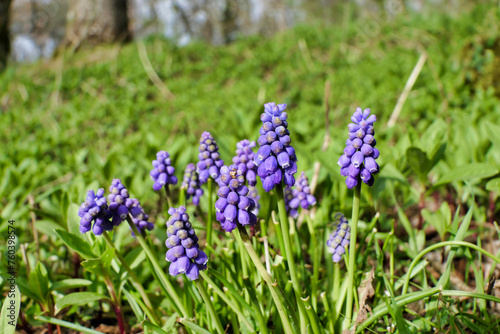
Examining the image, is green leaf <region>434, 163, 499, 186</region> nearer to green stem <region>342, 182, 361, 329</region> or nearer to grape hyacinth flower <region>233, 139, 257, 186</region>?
green stem <region>342, 182, 361, 329</region>

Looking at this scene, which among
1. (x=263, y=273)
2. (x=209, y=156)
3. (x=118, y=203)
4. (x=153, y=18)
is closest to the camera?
(x=263, y=273)

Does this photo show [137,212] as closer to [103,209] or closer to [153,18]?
[103,209]

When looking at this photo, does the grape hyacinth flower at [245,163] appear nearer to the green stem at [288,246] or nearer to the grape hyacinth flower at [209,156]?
the grape hyacinth flower at [209,156]

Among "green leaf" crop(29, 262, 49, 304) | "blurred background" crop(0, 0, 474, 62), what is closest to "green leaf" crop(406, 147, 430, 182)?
"green leaf" crop(29, 262, 49, 304)

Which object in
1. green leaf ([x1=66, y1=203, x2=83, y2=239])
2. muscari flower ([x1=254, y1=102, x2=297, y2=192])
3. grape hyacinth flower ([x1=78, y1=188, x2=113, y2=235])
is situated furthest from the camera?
green leaf ([x1=66, y1=203, x2=83, y2=239])

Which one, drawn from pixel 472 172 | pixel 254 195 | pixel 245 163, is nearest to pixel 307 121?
pixel 472 172

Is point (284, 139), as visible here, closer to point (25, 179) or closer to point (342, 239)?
point (342, 239)
